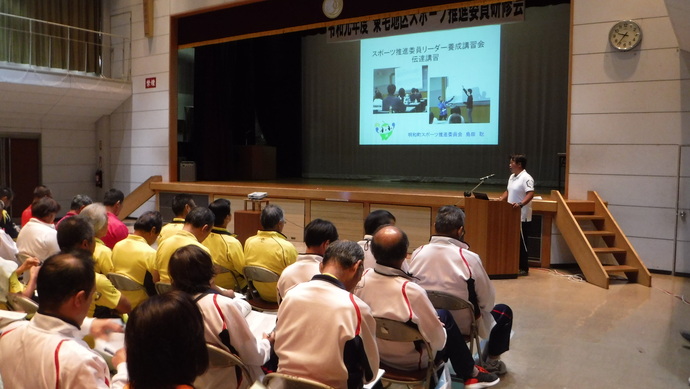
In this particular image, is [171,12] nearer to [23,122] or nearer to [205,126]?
[205,126]

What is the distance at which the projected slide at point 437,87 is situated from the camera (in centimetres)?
980

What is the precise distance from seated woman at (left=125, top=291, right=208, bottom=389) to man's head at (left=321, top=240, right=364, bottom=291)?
3.11 ft

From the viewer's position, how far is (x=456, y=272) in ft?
9.80

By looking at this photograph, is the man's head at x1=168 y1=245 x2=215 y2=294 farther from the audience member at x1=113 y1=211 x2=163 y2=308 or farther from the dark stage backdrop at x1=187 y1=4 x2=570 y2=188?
the dark stage backdrop at x1=187 y1=4 x2=570 y2=188

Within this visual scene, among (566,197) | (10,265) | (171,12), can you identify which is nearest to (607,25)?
(566,197)

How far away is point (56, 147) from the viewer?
36.4 ft

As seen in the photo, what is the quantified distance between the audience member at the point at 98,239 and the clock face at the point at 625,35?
5.83 m

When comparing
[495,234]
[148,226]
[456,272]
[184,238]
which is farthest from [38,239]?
[495,234]

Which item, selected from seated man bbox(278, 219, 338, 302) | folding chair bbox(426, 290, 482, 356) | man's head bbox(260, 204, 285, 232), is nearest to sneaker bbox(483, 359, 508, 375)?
folding chair bbox(426, 290, 482, 356)

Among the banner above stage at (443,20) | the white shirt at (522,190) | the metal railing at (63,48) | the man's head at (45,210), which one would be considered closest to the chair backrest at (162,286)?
the man's head at (45,210)

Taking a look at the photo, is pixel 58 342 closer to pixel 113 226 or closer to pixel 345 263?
pixel 345 263

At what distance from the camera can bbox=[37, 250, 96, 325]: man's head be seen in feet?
5.20

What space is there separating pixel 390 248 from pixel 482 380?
4.11 ft

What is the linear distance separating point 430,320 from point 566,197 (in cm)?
509
